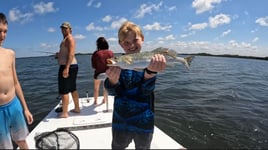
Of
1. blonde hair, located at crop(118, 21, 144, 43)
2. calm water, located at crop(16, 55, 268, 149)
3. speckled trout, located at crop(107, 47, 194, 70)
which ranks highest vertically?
blonde hair, located at crop(118, 21, 144, 43)

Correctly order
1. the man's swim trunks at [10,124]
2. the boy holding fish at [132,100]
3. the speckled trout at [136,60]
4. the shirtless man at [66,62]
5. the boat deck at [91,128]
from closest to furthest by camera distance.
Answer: the speckled trout at [136,60] → the boy holding fish at [132,100] → the man's swim trunks at [10,124] → the boat deck at [91,128] → the shirtless man at [66,62]

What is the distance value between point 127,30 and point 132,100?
2.81ft

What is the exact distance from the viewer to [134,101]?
7.83 ft

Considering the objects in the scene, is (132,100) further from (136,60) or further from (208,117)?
(208,117)

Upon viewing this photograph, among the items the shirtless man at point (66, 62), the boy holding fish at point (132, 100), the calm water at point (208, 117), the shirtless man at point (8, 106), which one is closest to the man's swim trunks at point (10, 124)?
the shirtless man at point (8, 106)

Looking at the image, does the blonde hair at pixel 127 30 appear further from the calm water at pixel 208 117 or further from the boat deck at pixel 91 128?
the calm water at pixel 208 117

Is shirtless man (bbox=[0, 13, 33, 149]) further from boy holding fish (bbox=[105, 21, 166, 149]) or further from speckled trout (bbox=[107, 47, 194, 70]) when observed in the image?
speckled trout (bbox=[107, 47, 194, 70])

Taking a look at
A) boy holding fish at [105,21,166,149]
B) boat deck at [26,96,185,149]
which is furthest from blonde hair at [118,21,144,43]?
boat deck at [26,96,185,149]

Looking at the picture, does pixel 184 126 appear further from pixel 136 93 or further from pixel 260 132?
pixel 136 93

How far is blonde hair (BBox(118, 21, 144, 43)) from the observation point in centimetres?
244

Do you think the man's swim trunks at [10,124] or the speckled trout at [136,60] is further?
the man's swim trunks at [10,124]

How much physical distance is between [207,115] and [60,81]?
637cm

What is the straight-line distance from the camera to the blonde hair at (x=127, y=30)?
96.0 inches

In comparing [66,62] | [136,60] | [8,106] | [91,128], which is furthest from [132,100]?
[66,62]
